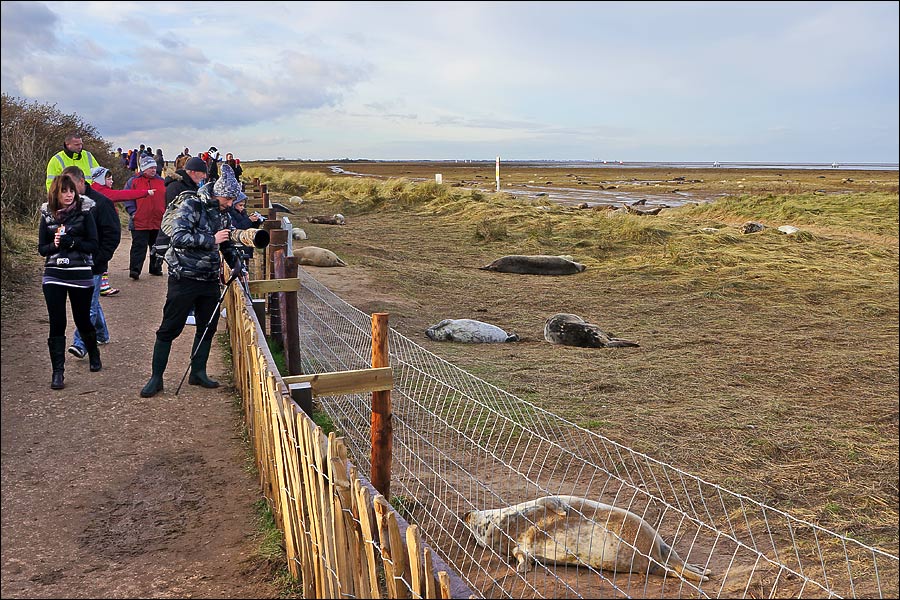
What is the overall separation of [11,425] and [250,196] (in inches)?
449

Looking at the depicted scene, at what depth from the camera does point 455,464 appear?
211 inches

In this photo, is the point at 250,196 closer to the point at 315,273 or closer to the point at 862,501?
the point at 315,273

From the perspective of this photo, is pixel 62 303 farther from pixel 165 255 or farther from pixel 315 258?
pixel 315 258

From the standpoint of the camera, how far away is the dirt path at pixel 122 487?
3686 millimetres

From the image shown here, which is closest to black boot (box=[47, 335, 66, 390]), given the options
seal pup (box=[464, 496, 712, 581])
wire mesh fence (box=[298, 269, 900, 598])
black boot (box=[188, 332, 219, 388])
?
black boot (box=[188, 332, 219, 388])

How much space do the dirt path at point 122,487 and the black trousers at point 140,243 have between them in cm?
275

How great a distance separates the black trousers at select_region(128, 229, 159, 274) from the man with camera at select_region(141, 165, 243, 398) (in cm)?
407

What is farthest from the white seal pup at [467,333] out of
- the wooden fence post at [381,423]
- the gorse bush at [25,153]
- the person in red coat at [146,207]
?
the gorse bush at [25,153]

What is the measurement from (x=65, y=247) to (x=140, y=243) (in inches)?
166

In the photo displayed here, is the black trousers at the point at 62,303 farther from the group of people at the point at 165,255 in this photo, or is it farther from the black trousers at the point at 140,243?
the black trousers at the point at 140,243

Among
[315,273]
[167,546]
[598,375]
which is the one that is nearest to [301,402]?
[167,546]

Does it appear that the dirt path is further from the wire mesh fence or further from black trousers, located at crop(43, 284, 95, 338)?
the wire mesh fence

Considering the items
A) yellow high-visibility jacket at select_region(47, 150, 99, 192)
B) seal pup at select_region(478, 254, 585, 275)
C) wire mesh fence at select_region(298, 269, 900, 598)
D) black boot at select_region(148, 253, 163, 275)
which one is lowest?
wire mesh fence at select_region(298, 269, 900, 598)

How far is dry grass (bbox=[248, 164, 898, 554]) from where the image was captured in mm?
5746
